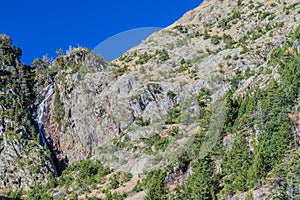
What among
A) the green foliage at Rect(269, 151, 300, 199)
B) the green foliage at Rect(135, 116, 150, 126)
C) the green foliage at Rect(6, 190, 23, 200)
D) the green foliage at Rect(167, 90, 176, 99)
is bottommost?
the green foliage at Rect(269, 151, 300, 199)

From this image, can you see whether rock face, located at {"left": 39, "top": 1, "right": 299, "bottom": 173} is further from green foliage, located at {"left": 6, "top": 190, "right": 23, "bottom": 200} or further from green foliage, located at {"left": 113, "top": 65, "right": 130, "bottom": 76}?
green foliage, located at {"left": 6, "top": 190, "right": 23, "bottom": 200}

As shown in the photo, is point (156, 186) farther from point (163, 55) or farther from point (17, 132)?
point (163, 55)

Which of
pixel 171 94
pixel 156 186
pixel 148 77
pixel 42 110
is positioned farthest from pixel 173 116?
pixel 42 110

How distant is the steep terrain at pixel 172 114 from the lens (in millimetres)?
40688

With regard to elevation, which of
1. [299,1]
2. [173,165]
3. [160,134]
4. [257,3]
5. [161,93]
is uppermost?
[257,3]

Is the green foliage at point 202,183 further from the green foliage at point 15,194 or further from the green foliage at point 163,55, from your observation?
the green foliage at point 163,55

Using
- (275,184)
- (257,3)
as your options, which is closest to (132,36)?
(275,184)

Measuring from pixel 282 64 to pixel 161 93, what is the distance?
24.1m

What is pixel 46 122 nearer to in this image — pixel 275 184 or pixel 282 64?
pixel 282 64

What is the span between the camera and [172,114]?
208ft

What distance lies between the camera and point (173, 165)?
48562mm

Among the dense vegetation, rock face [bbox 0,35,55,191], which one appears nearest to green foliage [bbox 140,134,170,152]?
the dense vegetation

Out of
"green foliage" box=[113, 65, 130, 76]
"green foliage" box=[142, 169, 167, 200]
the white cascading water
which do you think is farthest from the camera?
"green foliage" box=[113, 65, 130, 76]

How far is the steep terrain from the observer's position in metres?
40.7
